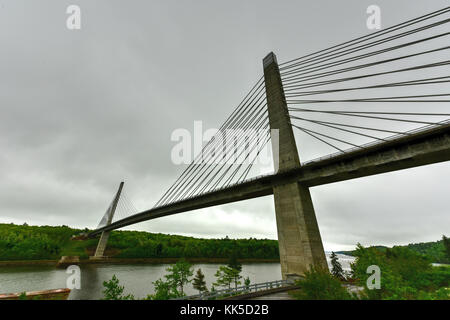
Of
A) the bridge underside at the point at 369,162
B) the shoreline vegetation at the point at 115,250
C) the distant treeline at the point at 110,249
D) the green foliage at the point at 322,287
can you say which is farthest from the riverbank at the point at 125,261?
the green foliage at the point at 322,287

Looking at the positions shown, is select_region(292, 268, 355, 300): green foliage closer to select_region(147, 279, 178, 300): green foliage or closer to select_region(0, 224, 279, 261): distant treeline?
select_region(147, 279, 178, 300): green foliage

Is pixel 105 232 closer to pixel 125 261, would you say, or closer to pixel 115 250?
pixel 125 261

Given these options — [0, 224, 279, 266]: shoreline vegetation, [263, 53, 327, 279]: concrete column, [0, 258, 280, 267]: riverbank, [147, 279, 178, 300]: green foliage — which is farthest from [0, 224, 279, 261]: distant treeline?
[263, 53, 327, 279]: concrete column

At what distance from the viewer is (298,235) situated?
60.8ft

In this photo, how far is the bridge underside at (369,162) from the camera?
13.9 metres

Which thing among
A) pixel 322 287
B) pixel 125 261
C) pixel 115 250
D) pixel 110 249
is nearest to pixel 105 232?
pixel 125 261

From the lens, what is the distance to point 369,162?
16609mm

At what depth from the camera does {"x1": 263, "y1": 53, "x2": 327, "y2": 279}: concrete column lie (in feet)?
58.3

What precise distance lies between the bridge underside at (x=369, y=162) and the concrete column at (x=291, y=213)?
1.09m

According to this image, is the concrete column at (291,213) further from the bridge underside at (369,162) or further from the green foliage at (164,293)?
the green foliage at (164,293)

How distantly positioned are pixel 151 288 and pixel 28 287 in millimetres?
20721

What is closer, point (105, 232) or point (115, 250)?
point (105, 232)

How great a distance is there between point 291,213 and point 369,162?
28.0ft
